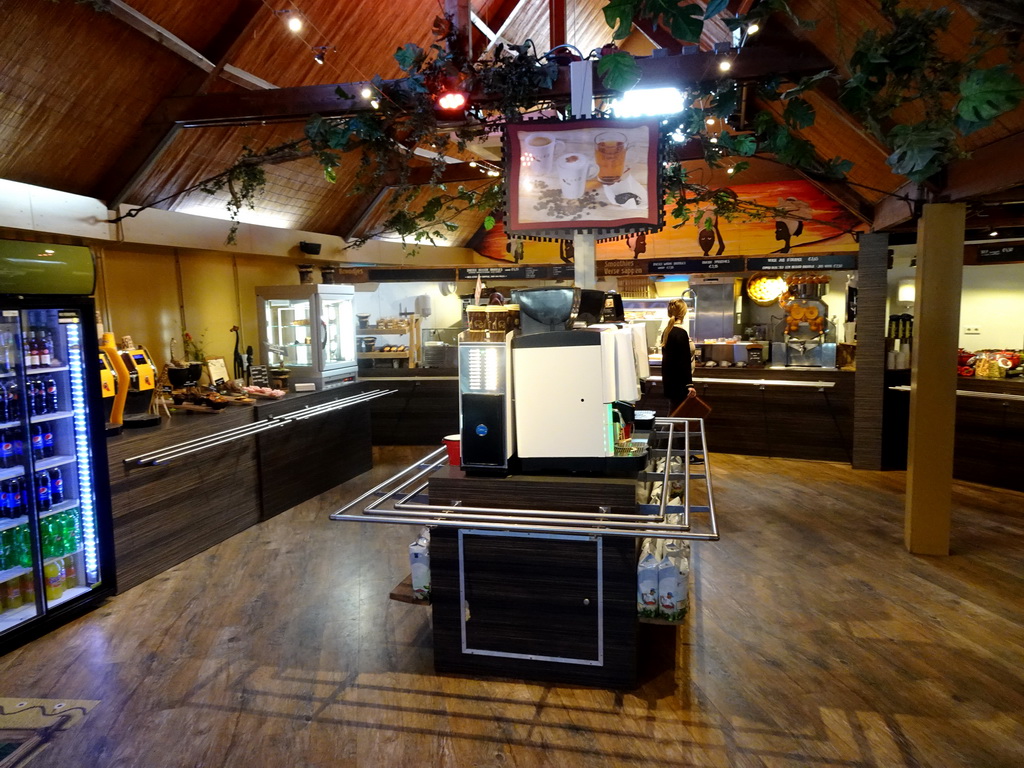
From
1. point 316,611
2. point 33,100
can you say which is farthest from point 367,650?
A: point 33,100

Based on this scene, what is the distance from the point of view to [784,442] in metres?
8.22

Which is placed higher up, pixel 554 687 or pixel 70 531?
pixel 70 531

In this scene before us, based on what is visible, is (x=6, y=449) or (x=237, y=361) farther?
(x=237, y=361)

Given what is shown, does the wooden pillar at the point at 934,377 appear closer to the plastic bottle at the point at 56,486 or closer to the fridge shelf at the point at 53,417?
the fridge shelf at the point at 53,417

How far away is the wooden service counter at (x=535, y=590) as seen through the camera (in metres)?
3.22

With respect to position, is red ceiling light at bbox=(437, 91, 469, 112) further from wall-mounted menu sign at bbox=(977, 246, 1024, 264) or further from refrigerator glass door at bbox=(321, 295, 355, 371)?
wall-mounted menu sign at bbox=(977, 246, 1024, 264)

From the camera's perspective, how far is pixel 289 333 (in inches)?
301

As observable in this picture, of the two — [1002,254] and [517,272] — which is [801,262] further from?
[517,272]

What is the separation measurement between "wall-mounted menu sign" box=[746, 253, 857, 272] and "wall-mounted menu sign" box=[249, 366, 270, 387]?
5.82m

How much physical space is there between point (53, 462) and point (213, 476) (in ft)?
4.49

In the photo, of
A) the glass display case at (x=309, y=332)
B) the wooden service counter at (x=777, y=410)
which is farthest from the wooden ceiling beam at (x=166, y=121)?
the wooden service counter at (x=777, y=410)

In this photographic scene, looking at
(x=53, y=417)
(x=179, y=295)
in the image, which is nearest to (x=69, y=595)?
(x=53, y=417)

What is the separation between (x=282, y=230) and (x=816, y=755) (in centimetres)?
731

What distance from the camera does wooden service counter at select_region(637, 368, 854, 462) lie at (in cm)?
791
